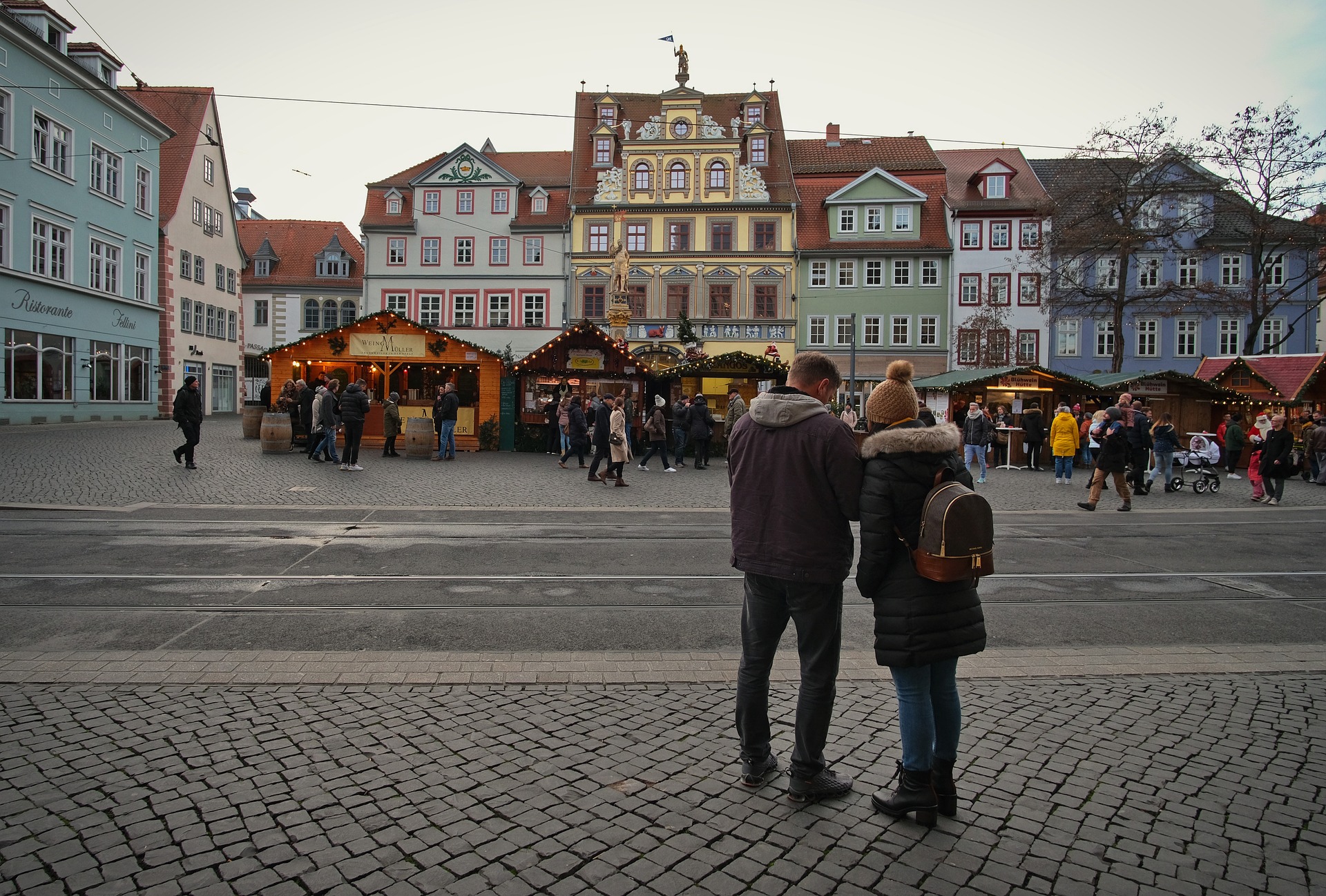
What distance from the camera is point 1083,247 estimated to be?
117 ft

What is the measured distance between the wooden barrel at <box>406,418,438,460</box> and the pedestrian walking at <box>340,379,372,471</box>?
3.17 m

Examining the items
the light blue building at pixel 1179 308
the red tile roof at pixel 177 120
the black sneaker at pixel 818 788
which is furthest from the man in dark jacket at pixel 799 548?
the red tile roof at pixel 177 120

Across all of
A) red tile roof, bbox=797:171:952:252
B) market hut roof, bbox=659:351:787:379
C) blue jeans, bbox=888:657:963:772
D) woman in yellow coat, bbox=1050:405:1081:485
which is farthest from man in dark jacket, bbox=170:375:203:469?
red tile roof, bbox=797:171:952:252

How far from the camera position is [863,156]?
5059 cm

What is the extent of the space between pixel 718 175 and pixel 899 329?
12717 mm

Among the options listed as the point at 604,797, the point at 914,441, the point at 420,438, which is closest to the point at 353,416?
the point at 420,438

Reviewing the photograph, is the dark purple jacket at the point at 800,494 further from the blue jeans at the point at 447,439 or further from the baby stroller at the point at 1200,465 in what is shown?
the blue jeans at the point at 447,439

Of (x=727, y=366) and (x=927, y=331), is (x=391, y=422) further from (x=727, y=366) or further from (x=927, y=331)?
(x=927, y=331)

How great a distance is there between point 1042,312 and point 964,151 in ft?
51.3

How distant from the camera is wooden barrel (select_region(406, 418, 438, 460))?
68.7 ft

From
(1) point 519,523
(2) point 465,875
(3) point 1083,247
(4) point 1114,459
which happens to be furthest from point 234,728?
(3) point 1083,247

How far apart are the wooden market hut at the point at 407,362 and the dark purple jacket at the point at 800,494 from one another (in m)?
21.6

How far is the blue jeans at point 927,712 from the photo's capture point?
339 cm

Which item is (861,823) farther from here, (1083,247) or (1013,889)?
(1083,247)
